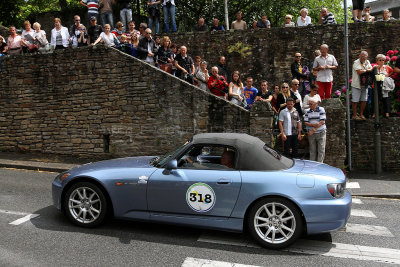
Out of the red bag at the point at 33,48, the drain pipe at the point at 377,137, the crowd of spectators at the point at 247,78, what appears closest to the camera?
the crowd of spectators at the point at 247,78

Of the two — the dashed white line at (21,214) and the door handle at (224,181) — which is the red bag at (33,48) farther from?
the door handle at (224,181)

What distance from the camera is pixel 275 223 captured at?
5684 mm

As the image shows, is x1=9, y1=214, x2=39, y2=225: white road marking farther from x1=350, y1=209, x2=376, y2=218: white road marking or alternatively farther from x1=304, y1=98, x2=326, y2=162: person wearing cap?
x1=304, y1=98, x2=326, y2=162: person wearing cap

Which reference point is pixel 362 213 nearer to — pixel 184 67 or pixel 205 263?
pixel 205 263

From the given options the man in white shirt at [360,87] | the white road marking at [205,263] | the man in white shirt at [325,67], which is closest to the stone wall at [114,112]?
the man in white shirt at [360,87]

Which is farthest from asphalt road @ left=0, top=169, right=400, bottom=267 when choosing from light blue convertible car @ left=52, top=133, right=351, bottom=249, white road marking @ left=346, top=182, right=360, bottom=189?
white road marking @ left=346, top=182, right=360, bottom=189

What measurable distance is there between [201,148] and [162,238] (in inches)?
57.2

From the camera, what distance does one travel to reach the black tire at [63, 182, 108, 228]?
630cm

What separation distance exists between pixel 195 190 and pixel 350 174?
6.63 metres

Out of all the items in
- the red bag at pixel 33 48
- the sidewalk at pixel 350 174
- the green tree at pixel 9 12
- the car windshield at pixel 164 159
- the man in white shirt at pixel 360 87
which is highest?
the green tree at pixel 9 12

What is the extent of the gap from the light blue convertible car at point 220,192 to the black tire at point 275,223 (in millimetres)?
13

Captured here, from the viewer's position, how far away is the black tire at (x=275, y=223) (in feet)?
18.4

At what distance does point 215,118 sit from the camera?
11445 mm

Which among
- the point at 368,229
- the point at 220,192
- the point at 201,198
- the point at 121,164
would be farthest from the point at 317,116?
the point at 121,164
